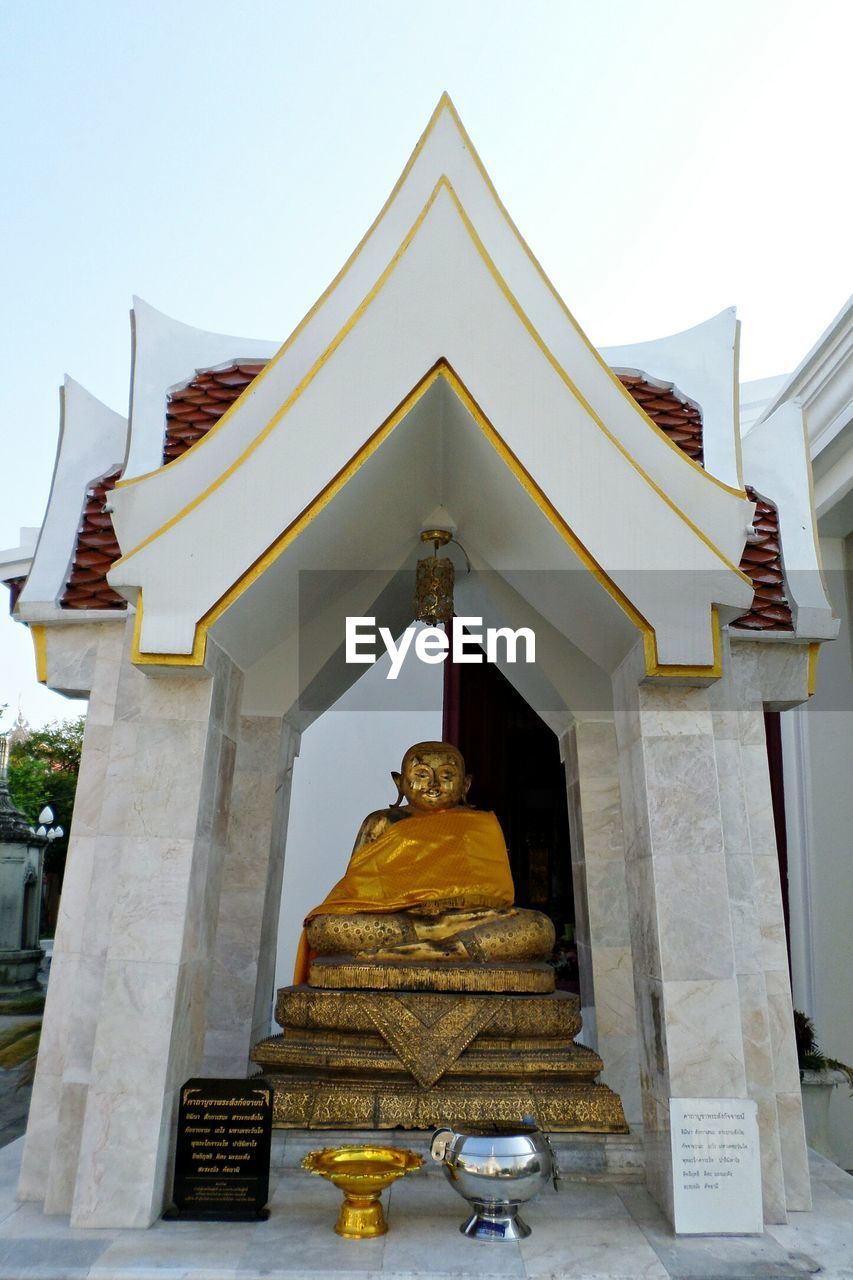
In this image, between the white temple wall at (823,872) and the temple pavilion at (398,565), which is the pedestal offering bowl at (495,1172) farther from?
the white temple wall at (823,872)

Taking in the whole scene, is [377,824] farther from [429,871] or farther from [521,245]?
[521,245]

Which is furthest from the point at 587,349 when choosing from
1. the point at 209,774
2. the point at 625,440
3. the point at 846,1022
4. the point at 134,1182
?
the point at 846,1022

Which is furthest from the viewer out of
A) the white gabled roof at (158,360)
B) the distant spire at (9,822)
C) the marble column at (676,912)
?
the distant spire at (9,822)

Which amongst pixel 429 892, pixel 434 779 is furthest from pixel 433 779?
pixel 429 892

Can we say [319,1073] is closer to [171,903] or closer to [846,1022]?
[171,903]

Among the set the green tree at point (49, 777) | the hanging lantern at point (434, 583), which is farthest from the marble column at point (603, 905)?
the green tree at point (49, 777)

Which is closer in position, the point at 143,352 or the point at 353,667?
the point at 143,352

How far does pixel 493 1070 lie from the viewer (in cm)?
436

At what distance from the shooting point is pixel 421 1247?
338 cm

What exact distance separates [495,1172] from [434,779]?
108 inches

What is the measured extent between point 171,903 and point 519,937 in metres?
2.04

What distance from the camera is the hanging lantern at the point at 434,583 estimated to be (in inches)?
205

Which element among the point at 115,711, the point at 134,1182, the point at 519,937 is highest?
the point at 115,711

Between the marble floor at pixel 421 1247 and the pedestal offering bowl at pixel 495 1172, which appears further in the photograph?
the pedestal offering bowl at pixel 495 1172
